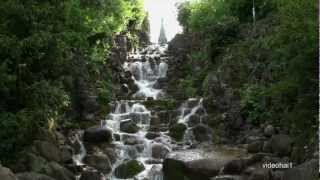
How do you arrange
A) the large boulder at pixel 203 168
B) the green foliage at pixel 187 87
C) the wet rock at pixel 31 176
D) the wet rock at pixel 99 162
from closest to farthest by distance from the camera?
the wet rock at pixel 31 176
the large boulder at pixel 203 168
the wet rock at pixel 99 162
the green foliage at pixel 187 87

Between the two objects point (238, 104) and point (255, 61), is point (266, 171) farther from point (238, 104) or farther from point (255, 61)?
point (255, 61)

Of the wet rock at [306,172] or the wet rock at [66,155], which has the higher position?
the wet rock at [306,172]

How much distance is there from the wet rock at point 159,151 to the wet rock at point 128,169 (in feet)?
4.74

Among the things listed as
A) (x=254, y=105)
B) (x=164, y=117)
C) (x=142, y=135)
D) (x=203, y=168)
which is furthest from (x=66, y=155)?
(x=254, y=105)

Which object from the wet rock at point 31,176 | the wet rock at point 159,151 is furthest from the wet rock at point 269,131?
the wet rock at point 31,176

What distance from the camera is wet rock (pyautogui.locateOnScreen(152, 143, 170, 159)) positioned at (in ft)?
75.4

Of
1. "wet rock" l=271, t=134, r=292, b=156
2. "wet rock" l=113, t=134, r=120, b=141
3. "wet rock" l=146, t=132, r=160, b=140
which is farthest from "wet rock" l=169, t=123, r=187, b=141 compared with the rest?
"wet rock" l=271, t=134, r=292, b=156

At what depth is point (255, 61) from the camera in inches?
1093

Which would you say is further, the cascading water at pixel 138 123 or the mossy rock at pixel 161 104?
the mossy rock at pixel 161 104

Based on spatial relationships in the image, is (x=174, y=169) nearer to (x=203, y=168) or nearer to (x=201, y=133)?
(x=203, y=168)

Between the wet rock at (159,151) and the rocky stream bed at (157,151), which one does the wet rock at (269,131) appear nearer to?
the rocky stream bed at (157,151)

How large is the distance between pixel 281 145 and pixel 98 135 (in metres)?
8.63

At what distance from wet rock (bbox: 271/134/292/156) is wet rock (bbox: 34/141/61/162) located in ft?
25.6

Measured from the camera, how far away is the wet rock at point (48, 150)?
1950 cm
